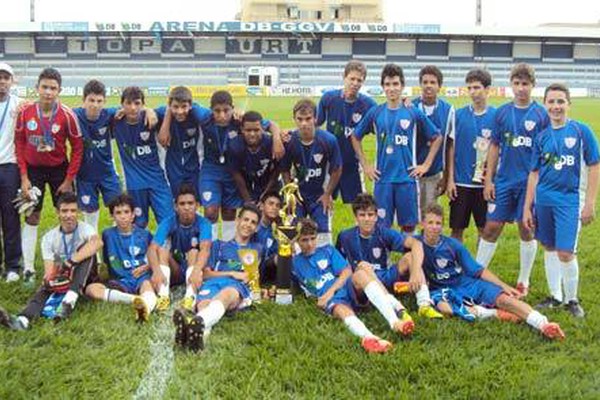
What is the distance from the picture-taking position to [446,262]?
4.79 m

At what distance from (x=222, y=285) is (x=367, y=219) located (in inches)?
45.7

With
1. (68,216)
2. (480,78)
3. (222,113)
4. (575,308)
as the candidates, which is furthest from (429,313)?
(68,216)

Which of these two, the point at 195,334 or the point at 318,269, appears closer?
the point at 195,334

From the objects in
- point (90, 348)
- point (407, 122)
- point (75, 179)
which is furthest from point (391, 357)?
point (75, 179)

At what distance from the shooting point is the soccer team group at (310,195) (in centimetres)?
455

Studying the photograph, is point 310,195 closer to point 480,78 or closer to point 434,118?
point 434,118

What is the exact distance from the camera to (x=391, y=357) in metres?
3.78

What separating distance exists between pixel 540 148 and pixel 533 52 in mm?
54648

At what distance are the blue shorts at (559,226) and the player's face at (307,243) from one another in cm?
160

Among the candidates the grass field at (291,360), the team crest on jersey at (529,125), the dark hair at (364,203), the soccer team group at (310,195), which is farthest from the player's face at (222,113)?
the team crest on jersey at (529,125)

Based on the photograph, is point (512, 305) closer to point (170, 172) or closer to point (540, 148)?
point (540, 148)

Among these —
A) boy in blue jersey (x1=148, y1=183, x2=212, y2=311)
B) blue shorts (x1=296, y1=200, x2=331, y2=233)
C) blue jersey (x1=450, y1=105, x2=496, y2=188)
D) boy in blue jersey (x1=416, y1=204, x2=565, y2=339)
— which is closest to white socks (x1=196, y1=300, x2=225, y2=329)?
boy in blue jersey (x1=148, y1=183, x2=212, y2=311)

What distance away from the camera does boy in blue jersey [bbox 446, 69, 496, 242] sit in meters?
5.53

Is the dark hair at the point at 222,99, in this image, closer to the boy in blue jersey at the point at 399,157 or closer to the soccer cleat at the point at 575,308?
the boy in blue jersey at the point at 399,157
